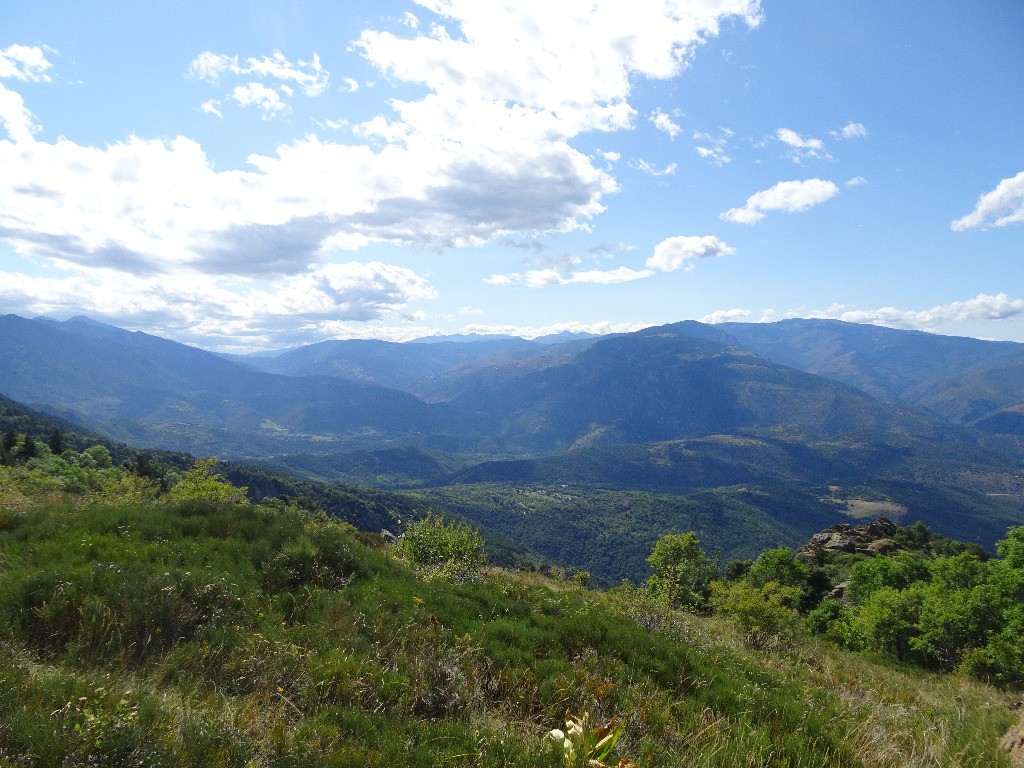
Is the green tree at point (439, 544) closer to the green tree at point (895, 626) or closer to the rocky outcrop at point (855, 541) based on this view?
the green tree at point (895, 626)

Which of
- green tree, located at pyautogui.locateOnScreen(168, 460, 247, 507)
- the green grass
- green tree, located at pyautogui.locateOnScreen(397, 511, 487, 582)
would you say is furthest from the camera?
green tree, located at pyautogui.locateOnScreen(168, 460, 247, 507)

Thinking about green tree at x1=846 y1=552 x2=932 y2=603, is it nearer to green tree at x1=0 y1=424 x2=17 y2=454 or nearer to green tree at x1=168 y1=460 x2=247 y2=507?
green tree at x1=168 y1=460 x2=247 y2=507

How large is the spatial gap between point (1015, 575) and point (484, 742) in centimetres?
3250

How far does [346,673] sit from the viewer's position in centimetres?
695

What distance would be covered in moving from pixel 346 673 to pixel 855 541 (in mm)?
84815

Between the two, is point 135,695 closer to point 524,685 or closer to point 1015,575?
point 524,685

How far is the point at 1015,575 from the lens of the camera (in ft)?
81.4

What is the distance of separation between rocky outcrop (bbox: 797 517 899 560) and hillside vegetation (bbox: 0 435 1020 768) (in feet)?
210

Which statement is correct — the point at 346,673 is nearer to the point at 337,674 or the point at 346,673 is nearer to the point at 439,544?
the point at 337,674

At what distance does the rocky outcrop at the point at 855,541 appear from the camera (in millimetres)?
65594

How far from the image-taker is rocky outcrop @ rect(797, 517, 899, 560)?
65.6 metres

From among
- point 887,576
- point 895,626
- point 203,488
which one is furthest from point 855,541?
point 203,488

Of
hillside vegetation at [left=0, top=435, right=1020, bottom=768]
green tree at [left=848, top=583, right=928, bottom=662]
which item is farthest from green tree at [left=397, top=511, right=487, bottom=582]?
green tree at [left=848, top=583, right=928, bottom=662]

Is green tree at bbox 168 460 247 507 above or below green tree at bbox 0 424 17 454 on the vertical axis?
above
